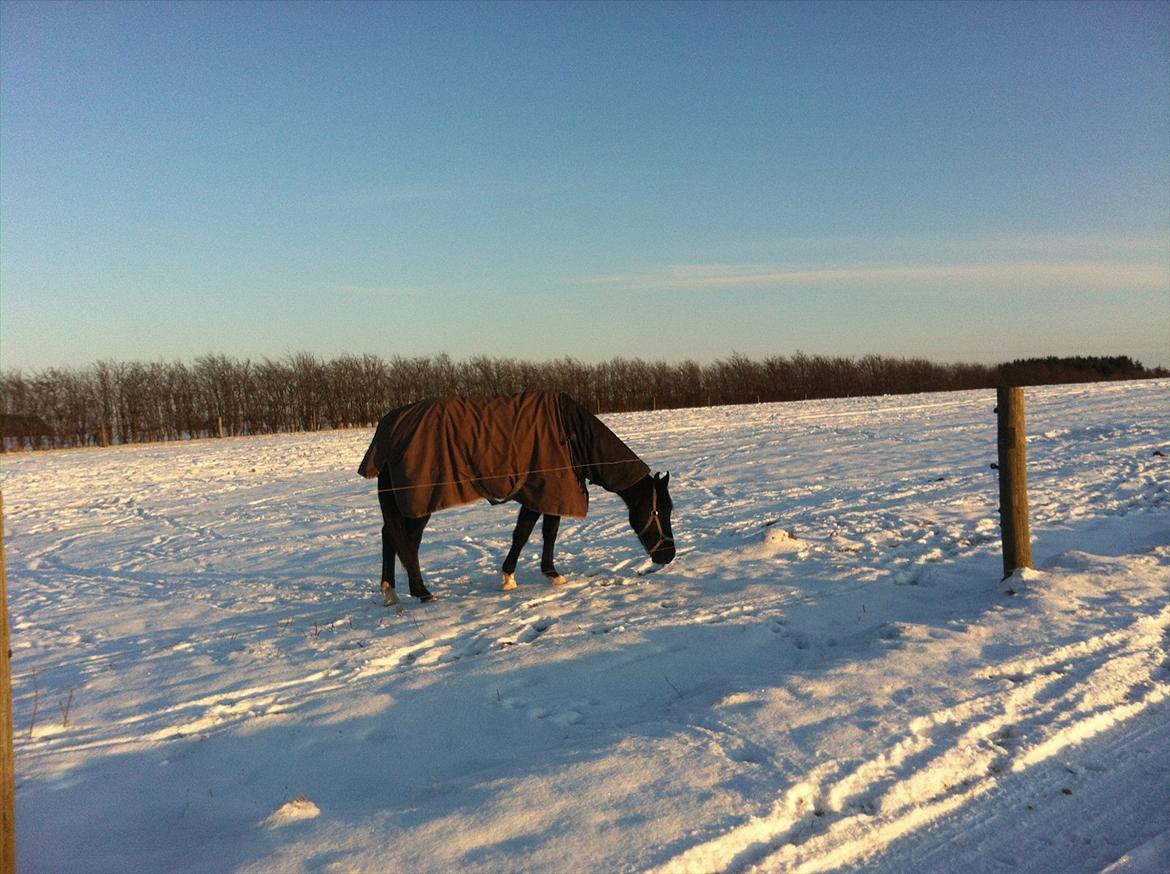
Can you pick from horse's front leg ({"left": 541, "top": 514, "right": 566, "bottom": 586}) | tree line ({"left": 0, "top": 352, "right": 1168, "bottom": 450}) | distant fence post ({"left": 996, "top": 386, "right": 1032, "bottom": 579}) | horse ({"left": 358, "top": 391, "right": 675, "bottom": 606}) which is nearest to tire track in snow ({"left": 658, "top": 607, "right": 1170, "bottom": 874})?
distant fence post ({"left": 996, "top": 386, "right": 1032, "bottom": 579})

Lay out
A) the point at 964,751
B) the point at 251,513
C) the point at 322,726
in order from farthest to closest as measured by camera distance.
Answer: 1. the point at 251,513
2. the point at 322,726
3. the point at 964,751

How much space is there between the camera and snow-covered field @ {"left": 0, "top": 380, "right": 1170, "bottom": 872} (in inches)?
119

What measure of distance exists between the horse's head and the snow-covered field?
0.95ft

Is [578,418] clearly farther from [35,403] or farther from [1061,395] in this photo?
[35,403]

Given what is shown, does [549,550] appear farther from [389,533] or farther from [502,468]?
[389,533]

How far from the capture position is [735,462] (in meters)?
16.0

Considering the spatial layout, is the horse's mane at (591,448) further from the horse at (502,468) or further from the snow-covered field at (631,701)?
the snow-covered field at (631,701)

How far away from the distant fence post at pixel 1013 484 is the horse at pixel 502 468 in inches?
107

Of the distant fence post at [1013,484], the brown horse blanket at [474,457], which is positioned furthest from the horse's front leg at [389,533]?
the distant fence post at [1013,484]

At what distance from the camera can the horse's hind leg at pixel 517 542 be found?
23.5ft

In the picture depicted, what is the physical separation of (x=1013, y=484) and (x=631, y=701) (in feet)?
11.9

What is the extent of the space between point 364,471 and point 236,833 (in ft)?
13.4

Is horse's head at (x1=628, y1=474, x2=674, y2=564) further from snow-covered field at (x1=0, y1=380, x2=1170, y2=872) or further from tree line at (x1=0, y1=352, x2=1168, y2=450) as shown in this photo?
tree line at (x1=0, y1=352, x2=1168, y2=450)

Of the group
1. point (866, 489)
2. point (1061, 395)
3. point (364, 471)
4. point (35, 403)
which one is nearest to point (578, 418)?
point (364, 471)
